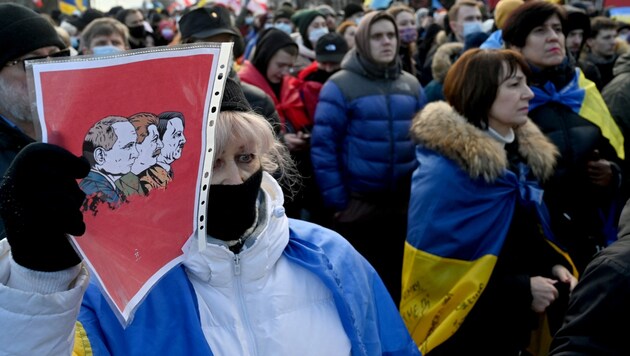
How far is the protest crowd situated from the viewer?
4.14 feet

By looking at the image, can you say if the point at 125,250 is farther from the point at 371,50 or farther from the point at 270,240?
the point at 371,50

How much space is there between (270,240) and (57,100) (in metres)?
0.76

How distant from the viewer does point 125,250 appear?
129cm

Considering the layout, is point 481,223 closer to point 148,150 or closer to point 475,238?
point 475,238

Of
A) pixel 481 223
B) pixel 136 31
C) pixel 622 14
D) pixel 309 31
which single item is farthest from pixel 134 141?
pixel 622 14

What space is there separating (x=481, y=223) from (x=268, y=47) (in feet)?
8.44

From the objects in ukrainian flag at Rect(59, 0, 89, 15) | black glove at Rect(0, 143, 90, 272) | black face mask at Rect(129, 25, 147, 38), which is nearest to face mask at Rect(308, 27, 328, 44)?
black face mask at Rect(129, 25, 147, 38)

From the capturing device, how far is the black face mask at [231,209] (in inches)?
67.8

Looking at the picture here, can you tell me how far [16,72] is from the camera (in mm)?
2465

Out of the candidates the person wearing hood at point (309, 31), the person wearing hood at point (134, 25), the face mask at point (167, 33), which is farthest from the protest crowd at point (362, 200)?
the face mask at point (167, 33)

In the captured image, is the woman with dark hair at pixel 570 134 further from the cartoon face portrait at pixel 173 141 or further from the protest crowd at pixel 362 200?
the cartoon face portrait at pixel 173 141

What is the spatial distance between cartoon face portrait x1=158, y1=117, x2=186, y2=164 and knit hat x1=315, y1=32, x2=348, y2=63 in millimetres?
4557

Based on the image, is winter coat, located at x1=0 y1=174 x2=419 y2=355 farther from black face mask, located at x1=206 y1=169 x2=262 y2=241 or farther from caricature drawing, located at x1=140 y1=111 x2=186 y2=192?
caricature drawing, located at x1=140 y1=111 x2=186 y2=192

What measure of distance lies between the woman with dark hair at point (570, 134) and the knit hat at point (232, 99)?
229cm
